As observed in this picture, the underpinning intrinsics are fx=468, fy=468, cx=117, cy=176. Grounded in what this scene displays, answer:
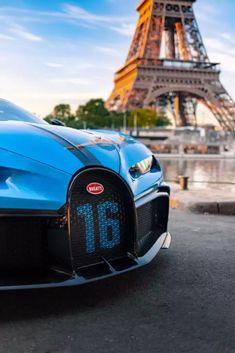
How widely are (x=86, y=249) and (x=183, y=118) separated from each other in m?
79.7

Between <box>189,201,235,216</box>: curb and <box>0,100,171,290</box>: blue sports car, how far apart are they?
3215 millimetres

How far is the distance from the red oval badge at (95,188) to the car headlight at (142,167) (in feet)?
1.17

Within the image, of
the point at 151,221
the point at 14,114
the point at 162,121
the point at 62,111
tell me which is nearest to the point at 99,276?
the point at 151,221

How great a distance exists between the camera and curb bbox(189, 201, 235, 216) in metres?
5.74

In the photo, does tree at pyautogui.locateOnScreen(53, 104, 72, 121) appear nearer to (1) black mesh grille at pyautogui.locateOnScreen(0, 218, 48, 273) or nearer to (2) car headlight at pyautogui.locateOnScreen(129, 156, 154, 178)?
(2) car headlight at pyautogui.locateOnScreen(129, 156, 154, 178)

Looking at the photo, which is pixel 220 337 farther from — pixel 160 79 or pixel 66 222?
pixel 160 79

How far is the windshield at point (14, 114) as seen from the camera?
11.2 feet

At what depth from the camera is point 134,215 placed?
8.29 feet

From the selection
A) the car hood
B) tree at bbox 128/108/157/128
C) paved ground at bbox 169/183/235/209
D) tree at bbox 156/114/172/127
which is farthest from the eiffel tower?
the car hood

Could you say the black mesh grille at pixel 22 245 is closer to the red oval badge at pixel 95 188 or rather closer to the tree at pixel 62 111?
the red oval badge at pixel 95 188

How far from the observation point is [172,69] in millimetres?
66375

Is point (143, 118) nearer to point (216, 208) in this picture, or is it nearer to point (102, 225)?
point (216, 208)

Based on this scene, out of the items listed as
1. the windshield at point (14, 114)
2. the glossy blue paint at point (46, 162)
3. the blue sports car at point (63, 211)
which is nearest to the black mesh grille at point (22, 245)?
the blue sports car at point (63, 211)

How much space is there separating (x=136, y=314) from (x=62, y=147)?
3.12ft
